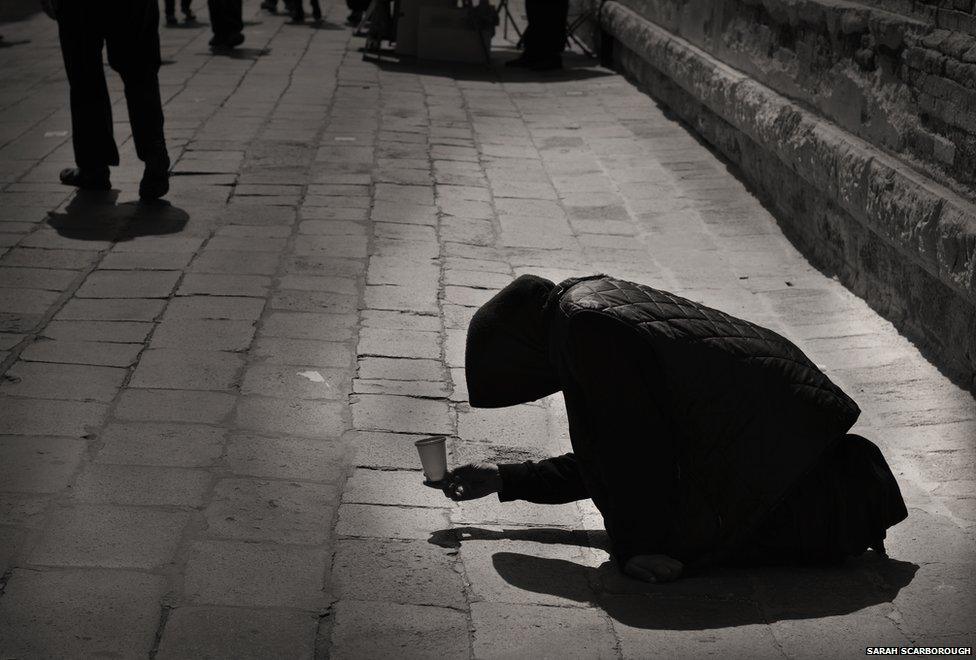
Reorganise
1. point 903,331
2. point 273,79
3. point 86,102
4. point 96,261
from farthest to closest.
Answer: point 273,79
point 86,102
point 96,261
point 903,331

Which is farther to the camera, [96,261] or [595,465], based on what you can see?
[96,261]

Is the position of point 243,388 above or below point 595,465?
below

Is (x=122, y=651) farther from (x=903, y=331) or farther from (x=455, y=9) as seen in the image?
(x=455, y=9)

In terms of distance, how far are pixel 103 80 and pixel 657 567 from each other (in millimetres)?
4711

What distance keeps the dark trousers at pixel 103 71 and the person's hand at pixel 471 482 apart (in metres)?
3.87

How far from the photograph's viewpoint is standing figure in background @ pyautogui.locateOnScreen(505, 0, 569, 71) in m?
12.4

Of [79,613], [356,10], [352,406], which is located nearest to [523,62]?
[356,10]

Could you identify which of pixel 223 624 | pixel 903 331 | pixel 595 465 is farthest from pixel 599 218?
pixel 223 624

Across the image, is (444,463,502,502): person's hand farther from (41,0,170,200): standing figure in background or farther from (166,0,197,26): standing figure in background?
(166,0,197,26): standing figure in background

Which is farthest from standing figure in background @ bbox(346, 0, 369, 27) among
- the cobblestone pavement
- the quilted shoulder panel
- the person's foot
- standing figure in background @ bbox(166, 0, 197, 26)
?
the quilted shoulder panel

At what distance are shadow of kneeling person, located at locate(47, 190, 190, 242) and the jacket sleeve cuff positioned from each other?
3.19 metres

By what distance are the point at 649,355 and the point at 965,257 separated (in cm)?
196

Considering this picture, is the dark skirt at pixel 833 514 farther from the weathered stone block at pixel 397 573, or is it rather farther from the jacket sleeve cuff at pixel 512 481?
the weathered stone block at pixel 397 573

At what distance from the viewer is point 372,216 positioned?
6645mm
